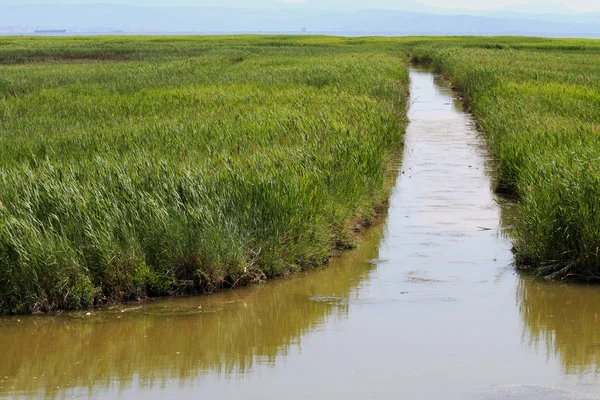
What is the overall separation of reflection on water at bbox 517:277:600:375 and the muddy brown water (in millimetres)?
15

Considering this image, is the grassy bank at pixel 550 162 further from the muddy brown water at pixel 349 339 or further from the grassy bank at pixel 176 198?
the grassy bank at pixel 176 198

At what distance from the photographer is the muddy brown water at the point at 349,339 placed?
17.0 ft

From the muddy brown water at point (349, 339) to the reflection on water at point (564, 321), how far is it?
0.6 inches

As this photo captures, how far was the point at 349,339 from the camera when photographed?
6.06m

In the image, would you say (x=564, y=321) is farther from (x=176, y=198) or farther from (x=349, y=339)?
(x=176, y=198)

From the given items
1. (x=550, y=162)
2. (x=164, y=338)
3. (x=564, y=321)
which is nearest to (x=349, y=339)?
(x=164, y=338)

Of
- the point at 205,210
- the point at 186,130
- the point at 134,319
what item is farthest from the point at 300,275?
the point at 186,130

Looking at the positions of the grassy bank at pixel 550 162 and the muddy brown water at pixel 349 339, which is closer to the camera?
the muddy brown water at pixel 349 339

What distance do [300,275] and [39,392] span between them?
3.23 m

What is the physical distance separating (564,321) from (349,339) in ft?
5.95

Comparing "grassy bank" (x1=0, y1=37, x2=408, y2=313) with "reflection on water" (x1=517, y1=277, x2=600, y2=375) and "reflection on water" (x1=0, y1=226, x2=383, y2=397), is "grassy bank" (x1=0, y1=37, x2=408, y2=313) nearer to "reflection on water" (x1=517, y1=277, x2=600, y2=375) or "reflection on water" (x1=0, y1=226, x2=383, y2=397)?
"reflection on water" (x1=0, y1=226, x2=383, y2=397)

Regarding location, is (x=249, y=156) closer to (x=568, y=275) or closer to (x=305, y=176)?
(x=305, y=176)

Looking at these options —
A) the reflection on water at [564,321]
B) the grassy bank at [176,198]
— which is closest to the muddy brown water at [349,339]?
the reflection on water at [564,321]

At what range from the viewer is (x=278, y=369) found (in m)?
5.51
